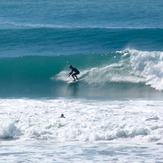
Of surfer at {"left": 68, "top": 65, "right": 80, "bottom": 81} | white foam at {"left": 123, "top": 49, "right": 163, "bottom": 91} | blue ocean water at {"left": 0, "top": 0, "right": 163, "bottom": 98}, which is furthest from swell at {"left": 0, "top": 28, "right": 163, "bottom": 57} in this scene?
surfer at {"left": 68, "top": 65, "right": 80, "bottom": 81}

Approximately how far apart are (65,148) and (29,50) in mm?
13203

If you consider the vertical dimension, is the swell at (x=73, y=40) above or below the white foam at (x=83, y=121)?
above

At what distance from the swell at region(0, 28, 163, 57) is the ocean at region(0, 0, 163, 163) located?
→ 4 cm

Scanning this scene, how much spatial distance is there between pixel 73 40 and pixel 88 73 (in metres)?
5.60

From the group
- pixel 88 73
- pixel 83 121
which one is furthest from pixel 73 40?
pixel 83 121

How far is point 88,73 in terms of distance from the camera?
1056 inches

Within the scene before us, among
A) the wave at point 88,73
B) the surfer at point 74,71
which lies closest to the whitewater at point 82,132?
the wave at point 88,73

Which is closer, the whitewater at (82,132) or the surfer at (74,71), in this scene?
the whitewater at (82,132)

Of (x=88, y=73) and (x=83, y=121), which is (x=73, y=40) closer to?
(x=88, y=73)

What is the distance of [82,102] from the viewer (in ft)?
74.2

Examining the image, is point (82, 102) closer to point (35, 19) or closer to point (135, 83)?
point (135, 83)

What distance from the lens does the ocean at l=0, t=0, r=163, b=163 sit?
18297 mm

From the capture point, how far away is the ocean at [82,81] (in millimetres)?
18297

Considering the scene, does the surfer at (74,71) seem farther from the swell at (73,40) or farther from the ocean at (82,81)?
the swell at (73,40)
